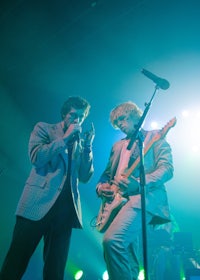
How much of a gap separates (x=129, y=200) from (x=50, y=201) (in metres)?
0.83

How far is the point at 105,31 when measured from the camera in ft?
19.7

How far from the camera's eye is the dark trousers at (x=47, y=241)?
2.11 metres

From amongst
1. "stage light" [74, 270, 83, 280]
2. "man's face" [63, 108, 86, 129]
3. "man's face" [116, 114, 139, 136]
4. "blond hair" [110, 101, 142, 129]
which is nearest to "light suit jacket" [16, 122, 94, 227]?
"man's face" [63, 108, 86, 129]

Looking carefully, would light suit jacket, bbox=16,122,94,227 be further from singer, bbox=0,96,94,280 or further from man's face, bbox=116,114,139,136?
man's face, bbox=116,114,139,136

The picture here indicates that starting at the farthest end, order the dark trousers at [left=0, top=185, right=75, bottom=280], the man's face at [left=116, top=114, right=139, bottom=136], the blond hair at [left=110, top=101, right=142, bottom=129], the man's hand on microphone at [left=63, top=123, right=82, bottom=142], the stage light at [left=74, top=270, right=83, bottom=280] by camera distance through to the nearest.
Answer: the stage light at [left=74, top=270, right=83, bottom=280] → the blond hair at [left=110, top=101, right=142, bottom=129] → the man's face at [left=116, top=114, right=139, bottom=136] → the man's hand on microphone at [left=63, top=123, right=82, bottom=142] → the dark trousers at [left=0, top=185, right=75, bottom=280]

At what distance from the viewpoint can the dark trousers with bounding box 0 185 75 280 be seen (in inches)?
83.0

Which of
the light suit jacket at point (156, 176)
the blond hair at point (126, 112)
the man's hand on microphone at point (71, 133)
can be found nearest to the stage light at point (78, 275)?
the light suit jacket at point (156, 176)

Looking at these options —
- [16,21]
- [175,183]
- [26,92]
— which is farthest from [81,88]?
[175,183]

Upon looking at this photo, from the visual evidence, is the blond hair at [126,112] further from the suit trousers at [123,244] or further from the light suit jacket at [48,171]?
the suit trousers at [123,244]

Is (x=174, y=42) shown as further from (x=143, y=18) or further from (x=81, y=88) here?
(x=81, y=88)

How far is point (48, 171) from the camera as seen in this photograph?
2.58 metres

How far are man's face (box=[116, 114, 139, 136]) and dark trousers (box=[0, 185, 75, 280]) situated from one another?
142 centimetres

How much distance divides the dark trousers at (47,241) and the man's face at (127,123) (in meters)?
1.42

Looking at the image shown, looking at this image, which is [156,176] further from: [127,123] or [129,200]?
[127,123]
